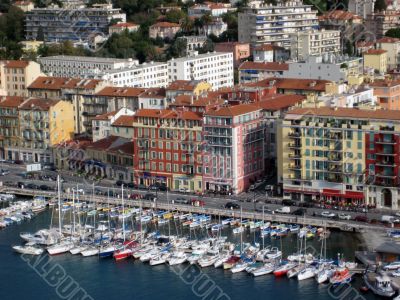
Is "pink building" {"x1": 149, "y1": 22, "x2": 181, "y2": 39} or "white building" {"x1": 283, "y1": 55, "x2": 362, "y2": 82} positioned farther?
"pink building" {"x1": 149, "y1": 22, "x2": 181, "y2": 39}

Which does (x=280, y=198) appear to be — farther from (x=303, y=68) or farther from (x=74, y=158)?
(x=303, y=68)

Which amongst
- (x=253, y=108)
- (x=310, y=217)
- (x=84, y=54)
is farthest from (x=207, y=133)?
(x=84, y=54)

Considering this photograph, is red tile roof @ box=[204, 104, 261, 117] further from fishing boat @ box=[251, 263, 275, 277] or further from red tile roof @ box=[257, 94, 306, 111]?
fishing boat @ box=[251, 263, 275, 277]

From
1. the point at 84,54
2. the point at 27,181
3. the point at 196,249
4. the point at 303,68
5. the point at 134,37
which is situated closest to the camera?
the point at 196,249

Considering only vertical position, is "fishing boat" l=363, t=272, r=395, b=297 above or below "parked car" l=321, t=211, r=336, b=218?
below

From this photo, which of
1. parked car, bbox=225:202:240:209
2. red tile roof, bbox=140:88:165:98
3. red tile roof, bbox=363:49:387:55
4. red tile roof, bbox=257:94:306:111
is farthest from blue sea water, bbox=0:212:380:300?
red tile roof, bbox=363:49:387:55

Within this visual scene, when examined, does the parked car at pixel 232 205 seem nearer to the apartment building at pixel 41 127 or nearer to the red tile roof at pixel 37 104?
the apartment building at pixel 41 127
